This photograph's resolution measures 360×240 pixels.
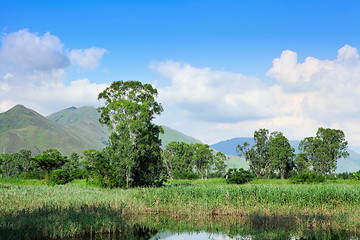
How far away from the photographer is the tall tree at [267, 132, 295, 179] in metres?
68.0

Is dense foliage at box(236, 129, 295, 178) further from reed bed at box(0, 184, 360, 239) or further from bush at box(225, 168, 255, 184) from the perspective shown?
reed bed at box(0, 184, 360, 239)

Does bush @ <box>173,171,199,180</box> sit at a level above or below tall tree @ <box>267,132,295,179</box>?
below

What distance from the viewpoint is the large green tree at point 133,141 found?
3406 cm

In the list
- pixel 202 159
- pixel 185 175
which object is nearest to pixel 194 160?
pixel 202 159

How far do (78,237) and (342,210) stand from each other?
17.0 metres

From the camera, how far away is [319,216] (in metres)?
19.0

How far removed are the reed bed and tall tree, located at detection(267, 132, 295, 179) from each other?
46.3 m

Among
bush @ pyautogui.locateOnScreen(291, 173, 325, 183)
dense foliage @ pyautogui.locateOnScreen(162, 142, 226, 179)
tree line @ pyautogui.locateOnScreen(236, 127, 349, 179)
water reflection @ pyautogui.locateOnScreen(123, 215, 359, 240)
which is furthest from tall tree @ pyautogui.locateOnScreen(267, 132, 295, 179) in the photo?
water reflection @ pyautogui.locateOnScreen(123, 215, 359, 240)

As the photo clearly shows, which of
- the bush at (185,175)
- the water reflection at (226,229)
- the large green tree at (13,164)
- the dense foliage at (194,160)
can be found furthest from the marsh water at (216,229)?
the large green tree at (13,164)

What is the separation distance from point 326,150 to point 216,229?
58.3 m

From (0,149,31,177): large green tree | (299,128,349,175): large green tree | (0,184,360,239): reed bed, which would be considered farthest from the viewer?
(0,149,31,177): large green tree

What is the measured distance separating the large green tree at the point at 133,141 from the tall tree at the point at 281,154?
129 feet

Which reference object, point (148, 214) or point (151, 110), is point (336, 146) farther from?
point (148, 214)

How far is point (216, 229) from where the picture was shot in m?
17.8
